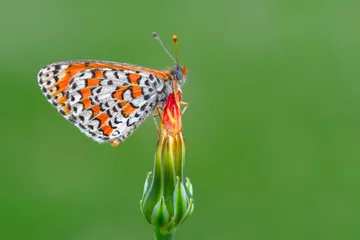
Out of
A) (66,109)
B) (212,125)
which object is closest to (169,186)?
(66,109)

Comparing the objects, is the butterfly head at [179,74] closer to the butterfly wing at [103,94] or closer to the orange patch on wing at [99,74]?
the butterfly wing at [103,94]

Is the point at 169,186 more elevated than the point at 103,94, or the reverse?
the point at 103,94

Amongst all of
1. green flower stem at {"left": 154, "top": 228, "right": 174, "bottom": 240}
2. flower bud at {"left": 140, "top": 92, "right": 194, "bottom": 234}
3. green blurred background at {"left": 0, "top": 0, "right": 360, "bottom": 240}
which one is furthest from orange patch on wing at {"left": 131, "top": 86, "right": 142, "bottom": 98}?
green blurred background at {"left": 0, "top": 0, "right": 360, "bottom": 240}

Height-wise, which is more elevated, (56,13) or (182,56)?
(56,13)

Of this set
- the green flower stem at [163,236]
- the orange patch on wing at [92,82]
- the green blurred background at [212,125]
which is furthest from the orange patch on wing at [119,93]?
the green blurred background at [212,125]

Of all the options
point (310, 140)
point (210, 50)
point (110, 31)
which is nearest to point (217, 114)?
point (310, 140)

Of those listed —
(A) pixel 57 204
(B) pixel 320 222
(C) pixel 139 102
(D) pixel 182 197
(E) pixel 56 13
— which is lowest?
(B) pixel 320 222

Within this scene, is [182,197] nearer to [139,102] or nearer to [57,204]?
[139,102]

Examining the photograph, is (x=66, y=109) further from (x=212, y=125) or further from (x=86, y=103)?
(x=212, y=125)
